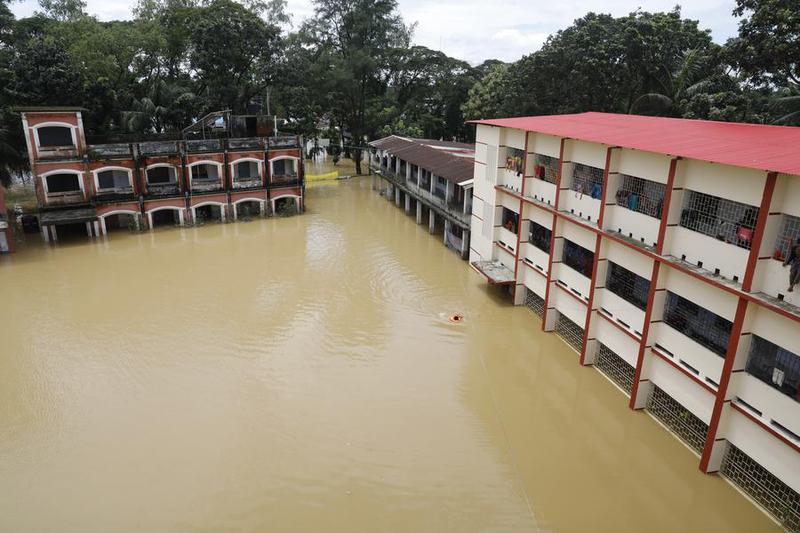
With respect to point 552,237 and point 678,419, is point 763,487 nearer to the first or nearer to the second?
point 678,419

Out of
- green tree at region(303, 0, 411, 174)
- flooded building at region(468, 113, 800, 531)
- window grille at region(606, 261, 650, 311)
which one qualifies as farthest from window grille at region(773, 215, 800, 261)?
green tree at region(303, 0, 411, 174)

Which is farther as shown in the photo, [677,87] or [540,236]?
[677,87]

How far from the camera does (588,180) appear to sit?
60.5 ft

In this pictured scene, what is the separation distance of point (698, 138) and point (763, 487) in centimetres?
898

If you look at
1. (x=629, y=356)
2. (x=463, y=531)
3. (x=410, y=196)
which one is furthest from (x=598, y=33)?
(x=463, y=531)

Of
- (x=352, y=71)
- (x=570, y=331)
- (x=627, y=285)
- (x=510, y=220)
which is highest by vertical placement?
(x=352, y=71)

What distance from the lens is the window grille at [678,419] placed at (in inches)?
553

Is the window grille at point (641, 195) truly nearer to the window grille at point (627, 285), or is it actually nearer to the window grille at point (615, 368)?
the window grille at point (627, 285)

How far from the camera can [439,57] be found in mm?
51562

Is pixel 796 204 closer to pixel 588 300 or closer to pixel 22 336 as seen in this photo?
pixel 588 300

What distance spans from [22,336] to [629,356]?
2132cm

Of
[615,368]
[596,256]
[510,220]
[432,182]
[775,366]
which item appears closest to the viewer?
[775,366]

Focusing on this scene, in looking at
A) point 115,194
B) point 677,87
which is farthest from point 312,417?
point 677,87

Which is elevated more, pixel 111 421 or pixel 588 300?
pixel 588 300
